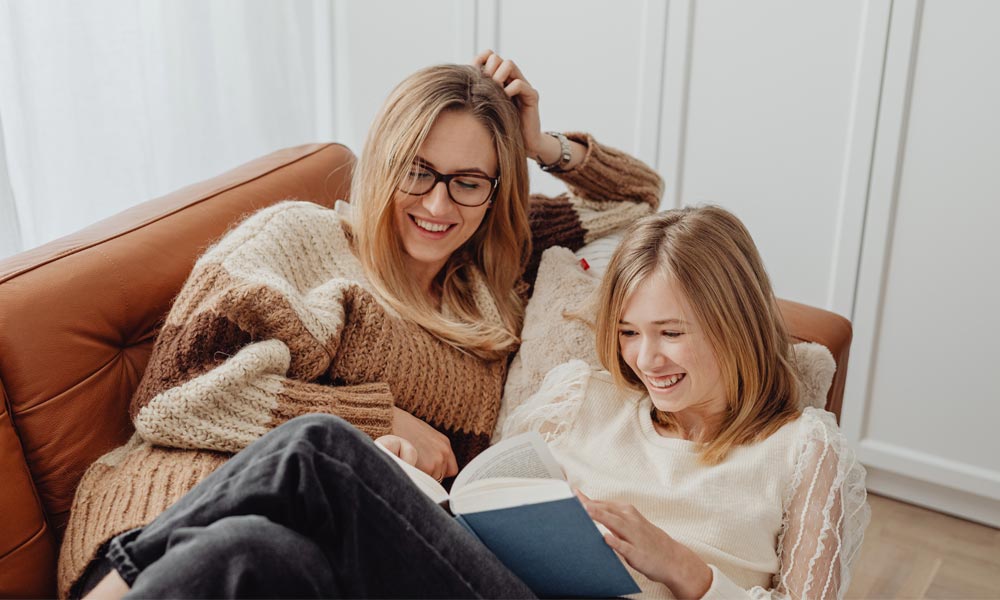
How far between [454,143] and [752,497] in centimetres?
69

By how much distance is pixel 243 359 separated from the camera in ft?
3.96

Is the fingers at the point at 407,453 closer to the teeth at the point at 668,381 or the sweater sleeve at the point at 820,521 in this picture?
the teeth at the point at 668,381

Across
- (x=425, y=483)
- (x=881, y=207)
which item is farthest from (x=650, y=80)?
(x=425, y=483)

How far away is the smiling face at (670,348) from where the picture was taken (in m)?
1.28

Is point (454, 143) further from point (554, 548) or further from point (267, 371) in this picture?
point (554, 548)

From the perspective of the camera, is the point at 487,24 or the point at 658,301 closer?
the point at 658,301

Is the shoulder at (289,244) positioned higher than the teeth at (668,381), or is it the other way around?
the shoulder at (289,244)

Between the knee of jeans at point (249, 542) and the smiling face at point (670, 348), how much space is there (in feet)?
1.85

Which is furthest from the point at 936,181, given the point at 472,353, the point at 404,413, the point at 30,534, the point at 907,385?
the point at 30,534

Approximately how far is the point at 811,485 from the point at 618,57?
1.55 metres

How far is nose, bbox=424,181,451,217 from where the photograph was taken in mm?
1460

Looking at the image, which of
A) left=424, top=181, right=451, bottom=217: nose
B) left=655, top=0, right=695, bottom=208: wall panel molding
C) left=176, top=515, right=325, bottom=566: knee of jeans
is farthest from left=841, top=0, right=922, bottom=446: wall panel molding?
left=176, top=515, right=325, bottom=566: knee of jeans

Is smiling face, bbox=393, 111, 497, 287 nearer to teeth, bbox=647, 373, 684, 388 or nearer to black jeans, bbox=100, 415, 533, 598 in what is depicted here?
teeth, bbox=647, 373, 684, 388

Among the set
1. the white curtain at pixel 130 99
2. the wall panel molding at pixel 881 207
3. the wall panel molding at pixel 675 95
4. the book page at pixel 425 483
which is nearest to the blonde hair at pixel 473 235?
the book page at pixel 425 483
